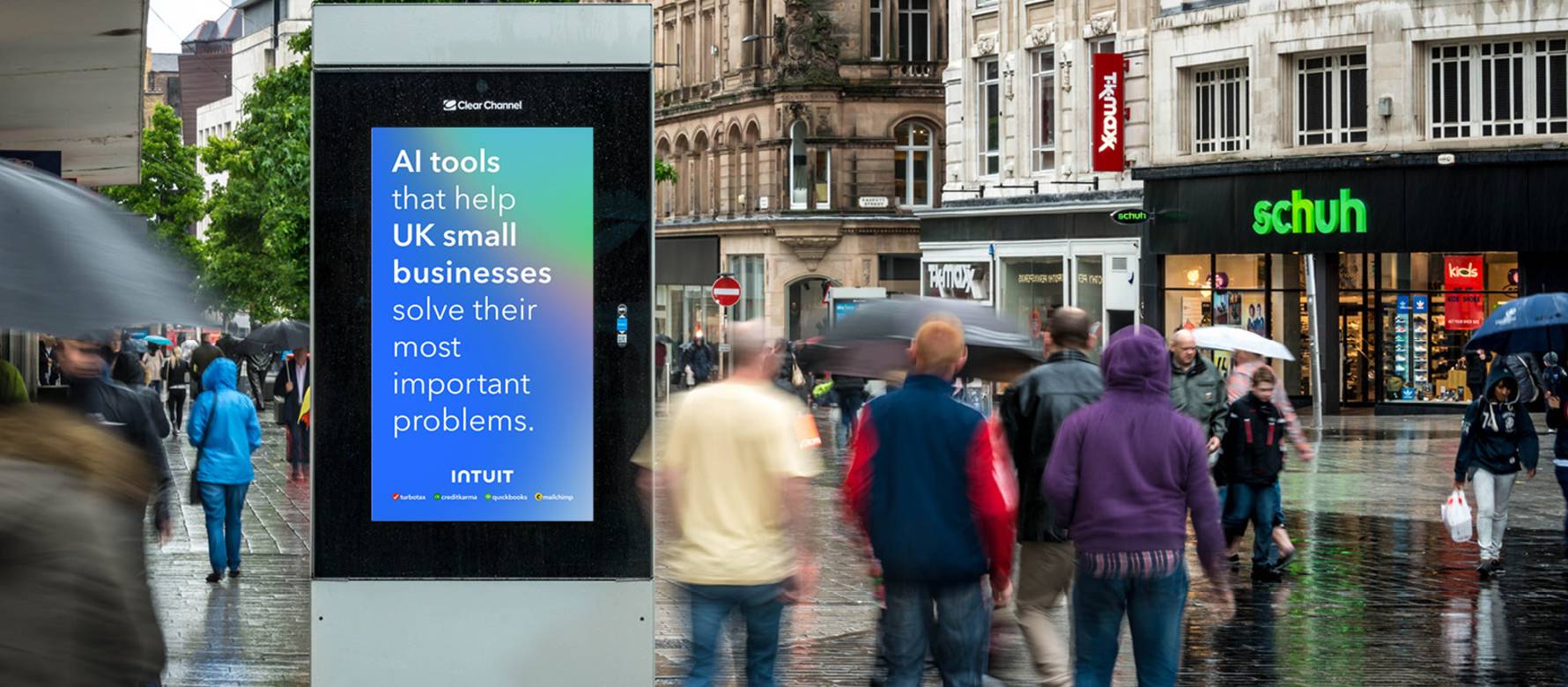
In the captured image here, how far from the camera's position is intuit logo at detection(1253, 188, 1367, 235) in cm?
3666

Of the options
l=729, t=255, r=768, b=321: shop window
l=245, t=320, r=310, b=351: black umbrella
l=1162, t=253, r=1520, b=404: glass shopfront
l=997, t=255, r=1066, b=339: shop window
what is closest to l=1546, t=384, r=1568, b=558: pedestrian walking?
l=245, t=320, r=310, b=351: black umbrella

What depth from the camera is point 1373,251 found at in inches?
1444

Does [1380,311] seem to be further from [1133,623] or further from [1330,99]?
[1133,623]

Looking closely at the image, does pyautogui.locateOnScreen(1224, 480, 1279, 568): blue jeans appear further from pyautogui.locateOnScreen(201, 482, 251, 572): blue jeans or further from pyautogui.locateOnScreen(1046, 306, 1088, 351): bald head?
pyautogui.locateOnScreen(201, 482, 251, 572): blue jeans

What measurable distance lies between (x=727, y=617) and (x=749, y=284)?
177 feet

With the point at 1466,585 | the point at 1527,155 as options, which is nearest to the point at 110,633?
Answer: the point at 1466,585

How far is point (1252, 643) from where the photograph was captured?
11.7 m

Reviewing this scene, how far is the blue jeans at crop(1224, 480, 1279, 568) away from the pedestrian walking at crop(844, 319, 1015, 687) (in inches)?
286

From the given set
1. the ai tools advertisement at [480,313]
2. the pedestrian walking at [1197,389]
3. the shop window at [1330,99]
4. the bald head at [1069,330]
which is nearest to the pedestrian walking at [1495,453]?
the pedestrian walking at [1197,389]

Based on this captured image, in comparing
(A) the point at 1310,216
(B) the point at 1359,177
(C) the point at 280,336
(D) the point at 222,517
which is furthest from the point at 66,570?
(A) the point at 1310,216

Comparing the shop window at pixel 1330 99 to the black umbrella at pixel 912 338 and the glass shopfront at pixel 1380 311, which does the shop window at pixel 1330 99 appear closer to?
the glass shopfront at pixel 1380 311

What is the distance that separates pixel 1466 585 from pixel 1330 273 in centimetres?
2394

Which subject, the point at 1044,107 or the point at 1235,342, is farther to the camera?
the point at 1044,107

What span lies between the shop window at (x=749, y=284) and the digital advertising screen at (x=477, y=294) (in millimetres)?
51817
